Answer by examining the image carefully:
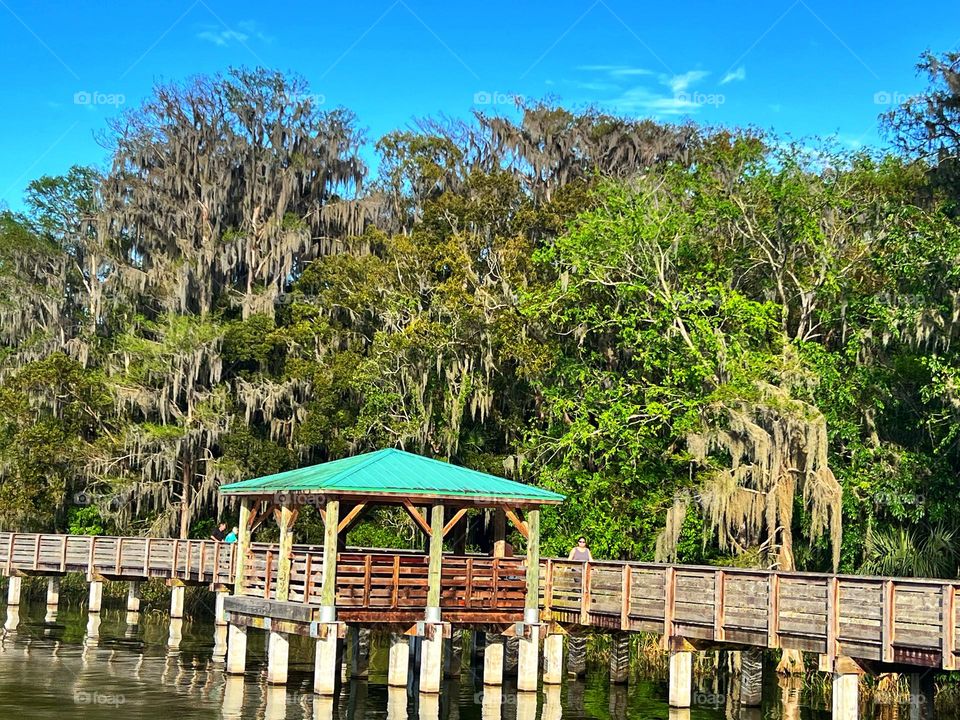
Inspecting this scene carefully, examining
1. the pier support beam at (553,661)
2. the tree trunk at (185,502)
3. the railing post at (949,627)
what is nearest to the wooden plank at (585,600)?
the pier support beam at (553,661)

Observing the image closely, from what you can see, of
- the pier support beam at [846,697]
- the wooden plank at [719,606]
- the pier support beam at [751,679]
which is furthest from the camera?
the pier support beam at [751,679]

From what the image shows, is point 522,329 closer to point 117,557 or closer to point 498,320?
point 498,320

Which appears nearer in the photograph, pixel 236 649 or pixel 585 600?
pixel 585 600

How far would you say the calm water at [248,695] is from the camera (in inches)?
837

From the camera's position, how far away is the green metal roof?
21594mm

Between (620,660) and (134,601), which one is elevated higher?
(620,660)

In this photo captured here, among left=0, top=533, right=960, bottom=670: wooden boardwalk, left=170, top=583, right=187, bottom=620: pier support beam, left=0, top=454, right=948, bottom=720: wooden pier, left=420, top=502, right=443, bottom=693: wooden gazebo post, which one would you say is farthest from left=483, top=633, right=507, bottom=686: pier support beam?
left=170, top=583, right=187, bottom=620: pier support beam

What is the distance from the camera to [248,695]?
2317 cm

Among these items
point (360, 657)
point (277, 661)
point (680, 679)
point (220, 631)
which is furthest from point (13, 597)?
point (680, 679)

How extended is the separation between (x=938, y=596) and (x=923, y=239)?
13050mm

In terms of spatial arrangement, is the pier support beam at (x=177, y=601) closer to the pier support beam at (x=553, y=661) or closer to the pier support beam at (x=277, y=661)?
the pier support beam at (x=277, y=661)

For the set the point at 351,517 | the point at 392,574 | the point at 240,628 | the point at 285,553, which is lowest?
the point at 240,628

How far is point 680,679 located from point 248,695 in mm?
7934

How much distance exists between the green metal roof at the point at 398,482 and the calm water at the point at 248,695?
3744 millimetres
